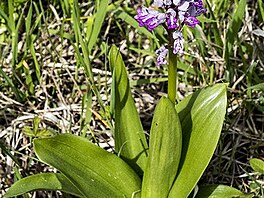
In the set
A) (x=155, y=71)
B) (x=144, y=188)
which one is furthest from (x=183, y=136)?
(x=155, y=71)

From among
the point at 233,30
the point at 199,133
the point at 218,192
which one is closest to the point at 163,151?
the point at 199,133

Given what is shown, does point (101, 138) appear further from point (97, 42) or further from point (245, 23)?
point (245, 23)

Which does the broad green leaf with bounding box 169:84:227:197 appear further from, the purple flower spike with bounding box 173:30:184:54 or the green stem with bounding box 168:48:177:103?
the purple flower spike with bounding box 173:30:184:54

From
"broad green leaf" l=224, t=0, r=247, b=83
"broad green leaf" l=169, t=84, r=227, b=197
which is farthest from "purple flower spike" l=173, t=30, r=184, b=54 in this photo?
"broad green leaf" l=224, t=0, r=247, b=83

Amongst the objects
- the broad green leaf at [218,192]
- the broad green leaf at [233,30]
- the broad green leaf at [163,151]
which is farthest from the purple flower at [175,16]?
the broad green leaf at [233,30]

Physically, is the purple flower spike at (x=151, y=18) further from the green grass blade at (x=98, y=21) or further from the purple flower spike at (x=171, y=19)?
the green grass blade at (x=98, y=21)

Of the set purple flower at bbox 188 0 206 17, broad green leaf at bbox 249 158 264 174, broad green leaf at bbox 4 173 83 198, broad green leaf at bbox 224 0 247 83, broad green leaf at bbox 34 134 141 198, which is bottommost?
broad green leaf at bbox 249 158 264 174
